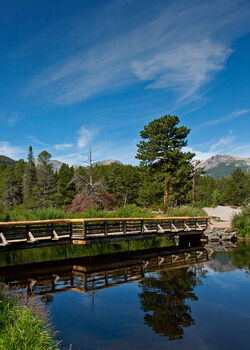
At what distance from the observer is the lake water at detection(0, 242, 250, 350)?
7840mm

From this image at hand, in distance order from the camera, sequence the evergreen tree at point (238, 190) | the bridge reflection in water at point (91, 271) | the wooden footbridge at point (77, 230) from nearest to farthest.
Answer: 1. the bridge reflection in water at point (91, 271)
2. the wooden footbridge at point (77, 230)
3. the evergreen tree at point (238, 190)

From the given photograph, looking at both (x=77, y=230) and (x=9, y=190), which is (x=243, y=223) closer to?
(x=77, y=230)

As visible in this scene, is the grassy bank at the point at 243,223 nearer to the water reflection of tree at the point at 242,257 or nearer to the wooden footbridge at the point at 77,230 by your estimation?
the water reflection of tree at the point at 242,257

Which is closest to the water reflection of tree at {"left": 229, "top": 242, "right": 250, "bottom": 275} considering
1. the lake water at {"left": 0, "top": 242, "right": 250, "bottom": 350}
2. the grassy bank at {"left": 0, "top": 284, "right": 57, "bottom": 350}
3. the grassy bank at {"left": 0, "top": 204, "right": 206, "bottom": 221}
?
the lake water at {"left": 0, "top": 242, "right": 250, "bottom": 350}

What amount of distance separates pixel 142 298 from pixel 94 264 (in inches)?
259

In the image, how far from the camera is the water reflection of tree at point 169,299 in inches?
336

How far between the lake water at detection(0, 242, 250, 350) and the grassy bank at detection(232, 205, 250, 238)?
8.69 metres

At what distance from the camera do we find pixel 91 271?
50.0ft

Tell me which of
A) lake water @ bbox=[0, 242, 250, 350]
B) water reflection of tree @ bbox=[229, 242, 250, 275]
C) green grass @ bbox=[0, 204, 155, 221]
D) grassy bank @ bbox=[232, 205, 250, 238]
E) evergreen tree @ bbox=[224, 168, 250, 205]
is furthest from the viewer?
evergreen tree @ bbox=[224, 168, 250, 205]

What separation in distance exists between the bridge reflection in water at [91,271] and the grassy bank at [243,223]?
742 centimetres

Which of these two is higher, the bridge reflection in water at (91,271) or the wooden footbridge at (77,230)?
the wooden footbridge at (77,230)

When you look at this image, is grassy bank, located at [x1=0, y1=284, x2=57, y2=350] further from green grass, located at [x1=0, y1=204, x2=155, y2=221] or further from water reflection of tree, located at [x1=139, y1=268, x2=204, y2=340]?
green grass, located at [x1=0, y1=204, x2=155, y2=221]

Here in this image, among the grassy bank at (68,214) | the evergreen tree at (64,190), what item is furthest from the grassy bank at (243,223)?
the evergreen tree at (64,190)

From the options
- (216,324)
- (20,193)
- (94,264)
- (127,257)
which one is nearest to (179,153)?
(127,257)
